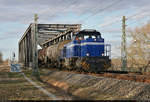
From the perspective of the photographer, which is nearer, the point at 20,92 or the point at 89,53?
the point at 20,92

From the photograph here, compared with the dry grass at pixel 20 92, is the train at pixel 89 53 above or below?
above

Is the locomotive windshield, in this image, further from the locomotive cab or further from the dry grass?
the dry grass

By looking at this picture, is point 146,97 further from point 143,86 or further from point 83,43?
point 83,43

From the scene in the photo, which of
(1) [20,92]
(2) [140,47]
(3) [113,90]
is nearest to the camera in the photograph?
(3) [113,90]

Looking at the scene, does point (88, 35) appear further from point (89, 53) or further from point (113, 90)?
point (113, 90)

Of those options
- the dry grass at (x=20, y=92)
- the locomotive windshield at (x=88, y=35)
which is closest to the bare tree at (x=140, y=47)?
the locomotive windshield at (x=88, y=35)

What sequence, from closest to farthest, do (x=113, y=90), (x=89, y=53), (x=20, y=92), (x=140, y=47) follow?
(x=113, y=90) < (x=20, y=92) < (x=89, y=53) < (x=140, y=47)

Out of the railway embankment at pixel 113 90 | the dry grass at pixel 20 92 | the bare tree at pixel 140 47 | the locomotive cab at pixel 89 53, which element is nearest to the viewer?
the railway embankment at pixel 113 90

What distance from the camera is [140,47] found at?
122 ft

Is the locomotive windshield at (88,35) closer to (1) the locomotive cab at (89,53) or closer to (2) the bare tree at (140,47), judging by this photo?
(1) the locomotive cab at (89,53)

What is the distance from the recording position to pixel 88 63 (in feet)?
62.7

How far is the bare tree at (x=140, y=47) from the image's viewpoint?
119ft

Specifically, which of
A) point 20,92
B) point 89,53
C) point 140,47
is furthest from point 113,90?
point 140,47

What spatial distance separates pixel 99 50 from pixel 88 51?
3.46ft
